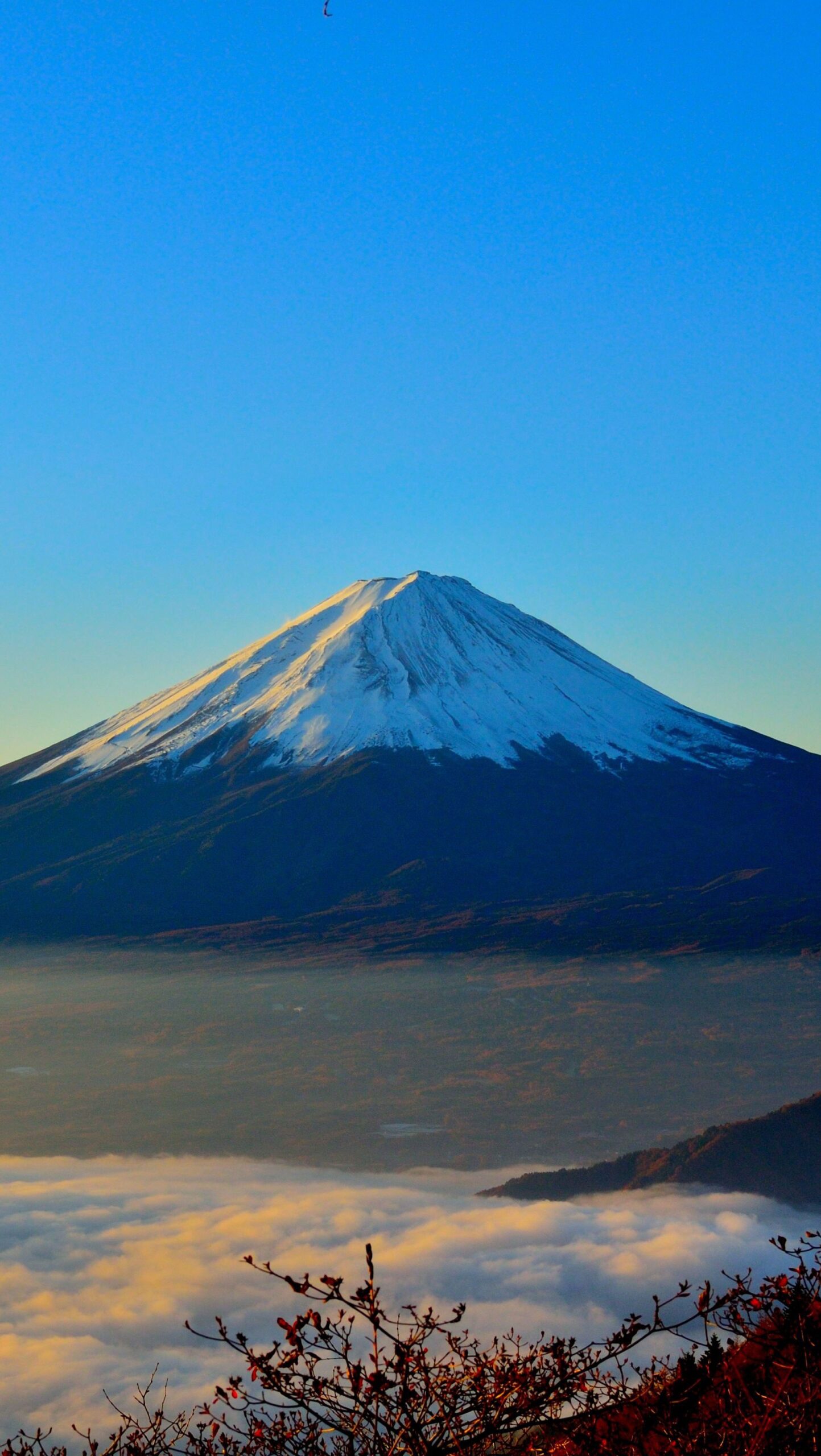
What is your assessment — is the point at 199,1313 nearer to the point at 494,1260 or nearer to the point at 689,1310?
the point at 494,1260

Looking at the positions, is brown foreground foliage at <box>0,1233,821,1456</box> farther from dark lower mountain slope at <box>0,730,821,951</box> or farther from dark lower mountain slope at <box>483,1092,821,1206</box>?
dark lower mountain slope at <box>0,730,821,951</box>

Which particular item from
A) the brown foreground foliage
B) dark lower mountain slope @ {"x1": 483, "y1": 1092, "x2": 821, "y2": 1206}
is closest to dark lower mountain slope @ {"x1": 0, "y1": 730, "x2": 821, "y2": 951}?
dark lower mountain slope @ {"x1": 483, "y1": 1092, "x2": 821, "y2": 1206}

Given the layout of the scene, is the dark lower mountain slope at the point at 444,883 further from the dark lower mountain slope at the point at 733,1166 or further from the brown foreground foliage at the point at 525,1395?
the brown foreground foliage at the point at 525,1395

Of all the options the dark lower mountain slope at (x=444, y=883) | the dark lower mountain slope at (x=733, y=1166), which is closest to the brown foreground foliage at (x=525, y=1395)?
the dark lower mountain slope at (x=733, y=1166)

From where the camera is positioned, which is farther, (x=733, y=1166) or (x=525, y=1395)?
(x=733, y=1166)

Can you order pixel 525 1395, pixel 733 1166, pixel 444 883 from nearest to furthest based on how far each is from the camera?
pixel 525 1395 < pixel 733 1166 < pixel 444 883

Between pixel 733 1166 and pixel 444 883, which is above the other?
pixel 444 883

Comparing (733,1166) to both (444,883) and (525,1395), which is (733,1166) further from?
(525,1395)

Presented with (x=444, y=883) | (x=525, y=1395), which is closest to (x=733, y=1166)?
(x=444, y=883)
